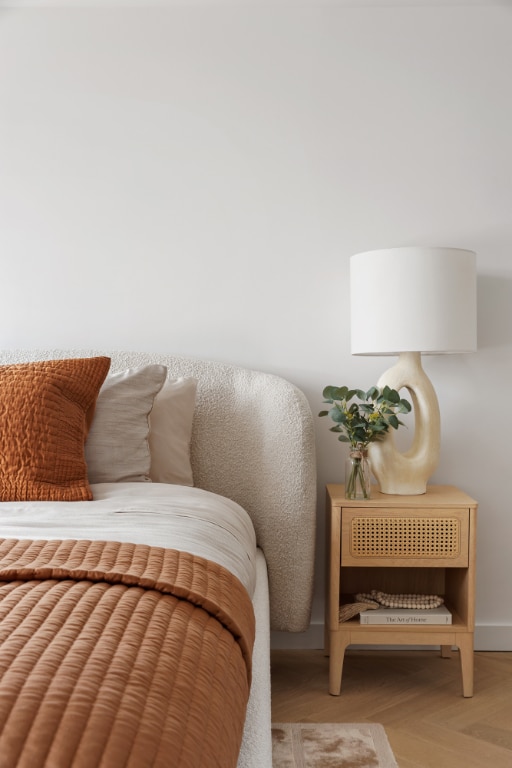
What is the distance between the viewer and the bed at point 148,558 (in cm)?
89

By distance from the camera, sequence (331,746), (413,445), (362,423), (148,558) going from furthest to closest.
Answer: (413,445), (362,423), (331,746), (148,558)

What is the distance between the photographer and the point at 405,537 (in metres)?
2.30

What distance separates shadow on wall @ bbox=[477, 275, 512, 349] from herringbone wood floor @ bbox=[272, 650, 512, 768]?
42.7 inches

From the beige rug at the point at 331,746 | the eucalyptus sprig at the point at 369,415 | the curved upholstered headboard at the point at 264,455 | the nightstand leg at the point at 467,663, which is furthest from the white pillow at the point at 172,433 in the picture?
the nightstand leg at the point at 467,663

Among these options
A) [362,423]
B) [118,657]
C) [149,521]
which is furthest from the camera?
[362,423]

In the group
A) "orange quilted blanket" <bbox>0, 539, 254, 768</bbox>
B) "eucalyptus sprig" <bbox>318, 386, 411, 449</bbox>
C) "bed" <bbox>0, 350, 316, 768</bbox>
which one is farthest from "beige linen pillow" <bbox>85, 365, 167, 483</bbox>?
"orange quilted blanket" <bbox>0, 539, 254, 768</bbox>

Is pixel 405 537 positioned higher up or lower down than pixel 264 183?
lower down

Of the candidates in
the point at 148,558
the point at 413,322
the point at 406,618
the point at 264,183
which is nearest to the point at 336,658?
the point at 406,618

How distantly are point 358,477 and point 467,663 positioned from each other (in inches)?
24.8

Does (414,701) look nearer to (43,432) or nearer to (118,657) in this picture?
(43,432)

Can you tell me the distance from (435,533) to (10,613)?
1.50 m

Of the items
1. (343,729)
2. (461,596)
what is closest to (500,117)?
(461,596)

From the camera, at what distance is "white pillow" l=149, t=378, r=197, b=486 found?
240cm

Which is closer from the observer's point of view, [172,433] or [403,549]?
[403,549]
